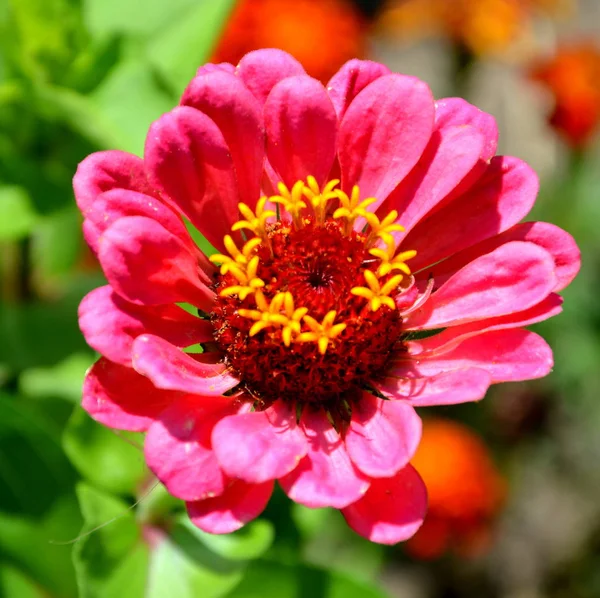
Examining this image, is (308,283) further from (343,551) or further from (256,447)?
(343,551)

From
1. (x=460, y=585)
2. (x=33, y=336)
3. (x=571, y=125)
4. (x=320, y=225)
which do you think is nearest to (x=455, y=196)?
(x=320, y=225)

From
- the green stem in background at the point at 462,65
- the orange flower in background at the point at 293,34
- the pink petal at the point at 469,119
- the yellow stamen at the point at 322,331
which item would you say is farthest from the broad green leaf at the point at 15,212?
the green stem in background at the point at 462,65

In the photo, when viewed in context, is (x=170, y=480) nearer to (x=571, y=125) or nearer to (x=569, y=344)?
(x=571, y=125)

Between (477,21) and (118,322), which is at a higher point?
(118,322)

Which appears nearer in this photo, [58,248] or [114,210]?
[114,210]

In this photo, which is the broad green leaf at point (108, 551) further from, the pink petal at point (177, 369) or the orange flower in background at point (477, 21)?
the orange flower in background at point (477, 21)

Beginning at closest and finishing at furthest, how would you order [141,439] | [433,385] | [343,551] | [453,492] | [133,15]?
[433,385] < [141,439] < [133,15] < [453,492] < [343,551]

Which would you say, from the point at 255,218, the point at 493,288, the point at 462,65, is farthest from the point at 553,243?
the point at 462,65

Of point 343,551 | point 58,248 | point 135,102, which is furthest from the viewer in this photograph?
point 343,551
